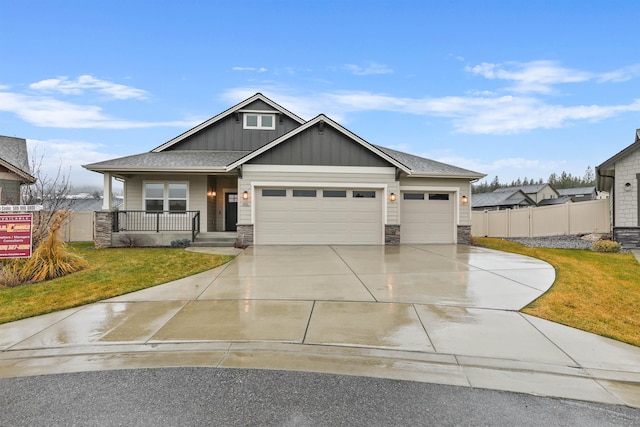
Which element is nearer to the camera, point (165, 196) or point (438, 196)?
point (165, 196)

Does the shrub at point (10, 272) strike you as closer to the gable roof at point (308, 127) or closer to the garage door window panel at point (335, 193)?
the gable roof at point (308, 127)

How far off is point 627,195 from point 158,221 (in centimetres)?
1958

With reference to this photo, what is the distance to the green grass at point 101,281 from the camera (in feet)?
18.1

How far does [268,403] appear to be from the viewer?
2.65 meters

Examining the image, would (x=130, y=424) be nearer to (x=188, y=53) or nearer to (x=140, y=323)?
(x=140, y=323)

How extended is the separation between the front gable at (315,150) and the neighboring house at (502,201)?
3585 cm

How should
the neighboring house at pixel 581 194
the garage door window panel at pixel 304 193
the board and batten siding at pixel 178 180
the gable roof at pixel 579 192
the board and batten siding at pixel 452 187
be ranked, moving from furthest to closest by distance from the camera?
the gable roof at pixel 579 192 < the neighboring house at pixel 581 194 < the board and batten siding at pixel 452 187 < the board and batten siding at pixel 178 180 < the garage door window panel at pixel 304 193

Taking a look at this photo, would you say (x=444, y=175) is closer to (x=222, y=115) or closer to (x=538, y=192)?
(x=222, y=115)

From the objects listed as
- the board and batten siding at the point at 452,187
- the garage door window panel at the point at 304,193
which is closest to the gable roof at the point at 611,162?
the board and batten siding at the point at 452,187

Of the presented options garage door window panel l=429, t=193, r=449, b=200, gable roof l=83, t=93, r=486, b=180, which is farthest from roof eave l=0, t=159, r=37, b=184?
garage door window panel l=429, t=193, r=449, b=200

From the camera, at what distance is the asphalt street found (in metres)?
2.44

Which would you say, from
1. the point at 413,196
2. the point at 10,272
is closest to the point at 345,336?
the point at 10,272

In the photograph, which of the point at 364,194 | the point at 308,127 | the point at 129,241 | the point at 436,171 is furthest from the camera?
the point at 436,171

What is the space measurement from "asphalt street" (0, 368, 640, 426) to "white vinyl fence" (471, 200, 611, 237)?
55.7 ft
